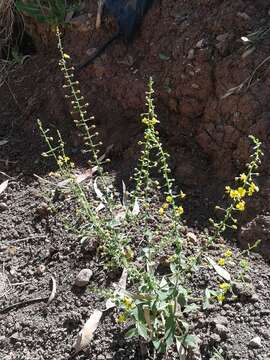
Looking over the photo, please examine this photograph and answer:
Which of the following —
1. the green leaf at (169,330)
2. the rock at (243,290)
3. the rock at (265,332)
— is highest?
the green leaf at (169,330)


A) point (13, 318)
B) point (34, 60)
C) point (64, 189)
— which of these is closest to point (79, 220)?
point (64, 189)

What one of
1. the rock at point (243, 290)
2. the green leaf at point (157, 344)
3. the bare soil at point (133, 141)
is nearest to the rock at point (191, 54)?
the bare soil at point (133, 141)

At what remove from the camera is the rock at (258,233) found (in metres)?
2.81

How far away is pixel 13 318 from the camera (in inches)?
112

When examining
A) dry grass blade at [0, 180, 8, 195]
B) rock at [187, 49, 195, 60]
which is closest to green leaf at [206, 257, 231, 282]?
rock at [187, 49, 195, 60]

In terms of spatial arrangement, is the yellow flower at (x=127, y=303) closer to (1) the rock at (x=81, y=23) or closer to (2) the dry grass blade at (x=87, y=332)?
(2) the dry grass blade at (x=87, y=332)

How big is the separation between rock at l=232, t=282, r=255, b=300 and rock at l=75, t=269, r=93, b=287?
0.66 meters

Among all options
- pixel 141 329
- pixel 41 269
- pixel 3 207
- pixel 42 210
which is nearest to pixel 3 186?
pixel 3 207

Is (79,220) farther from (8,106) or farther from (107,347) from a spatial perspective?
(8,106)

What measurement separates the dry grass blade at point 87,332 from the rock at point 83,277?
0.19 m

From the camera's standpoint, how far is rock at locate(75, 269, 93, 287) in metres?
2.83

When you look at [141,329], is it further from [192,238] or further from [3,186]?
[3,186]

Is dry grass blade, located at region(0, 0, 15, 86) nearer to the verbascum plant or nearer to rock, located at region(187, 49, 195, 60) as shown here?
the verbascum plant

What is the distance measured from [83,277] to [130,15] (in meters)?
1.72
